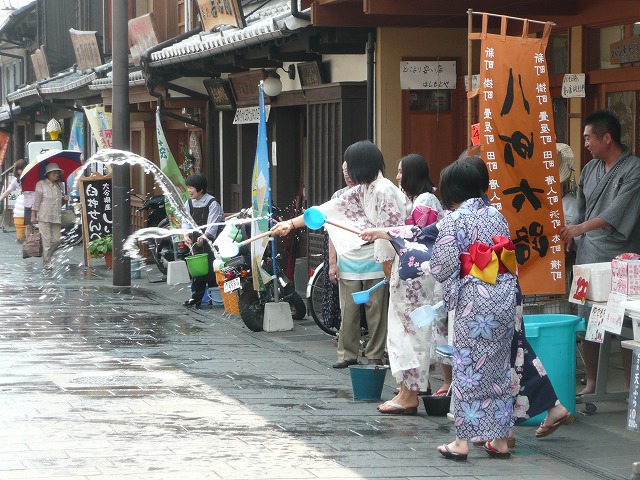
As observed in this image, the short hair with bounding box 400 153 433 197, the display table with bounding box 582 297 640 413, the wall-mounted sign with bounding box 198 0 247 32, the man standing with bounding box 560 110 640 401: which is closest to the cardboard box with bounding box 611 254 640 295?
the display table with bounding box 582 297 640 413

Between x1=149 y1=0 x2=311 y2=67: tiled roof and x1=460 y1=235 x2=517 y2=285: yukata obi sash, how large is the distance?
6.75m

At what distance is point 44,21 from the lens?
3759 cm

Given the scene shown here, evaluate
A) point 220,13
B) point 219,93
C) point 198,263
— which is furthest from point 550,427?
point 219,93

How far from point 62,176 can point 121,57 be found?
4865 mm

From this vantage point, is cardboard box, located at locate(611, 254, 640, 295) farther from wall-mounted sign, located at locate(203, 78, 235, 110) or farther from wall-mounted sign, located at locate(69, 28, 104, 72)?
wall-mounted sign, located at locate(69, 28, 104, 72)

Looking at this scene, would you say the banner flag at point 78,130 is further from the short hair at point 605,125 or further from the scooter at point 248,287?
the short hair at point 605,125

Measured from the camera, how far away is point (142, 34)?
22.5 m

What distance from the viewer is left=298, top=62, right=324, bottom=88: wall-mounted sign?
1574 centimetres

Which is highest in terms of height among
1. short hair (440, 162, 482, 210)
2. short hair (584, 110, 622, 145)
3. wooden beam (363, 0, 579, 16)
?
wooden beam (363, 0, 579, 16)

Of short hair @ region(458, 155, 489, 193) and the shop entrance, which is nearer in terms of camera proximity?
short hair @ region(458, 155, 489, 193)

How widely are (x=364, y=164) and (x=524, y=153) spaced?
1.28 metres

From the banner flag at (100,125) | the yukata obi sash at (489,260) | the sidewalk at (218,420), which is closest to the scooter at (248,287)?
the sidewalk at (218,420)

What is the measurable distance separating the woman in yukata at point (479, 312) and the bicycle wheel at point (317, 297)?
17.8 ft

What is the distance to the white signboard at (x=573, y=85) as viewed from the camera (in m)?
11.5
